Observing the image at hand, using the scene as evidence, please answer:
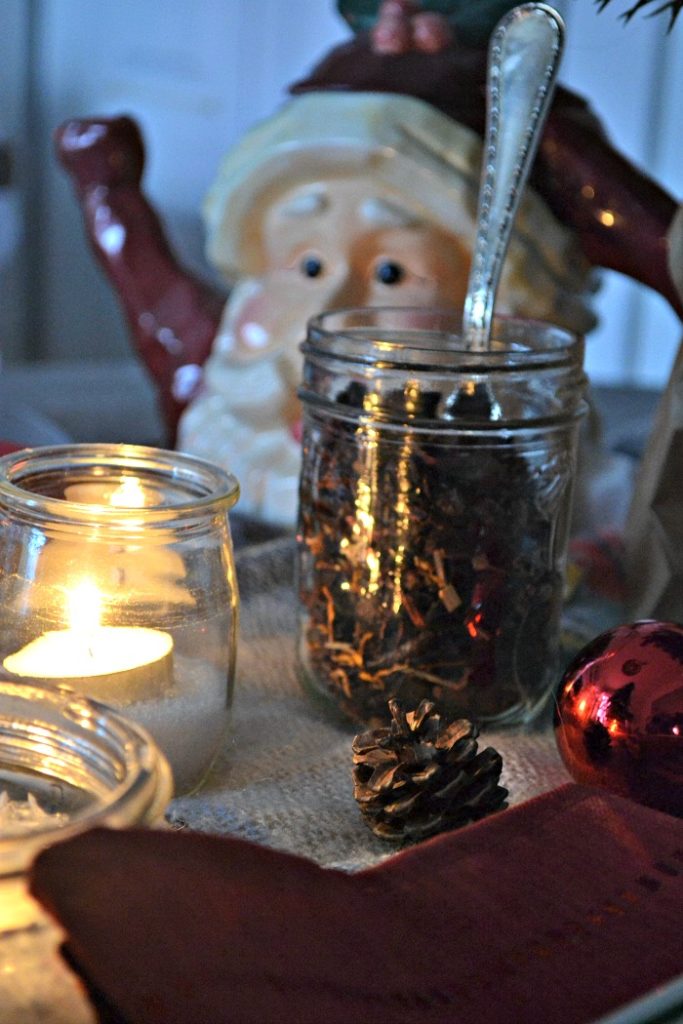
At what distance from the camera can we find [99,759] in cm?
28

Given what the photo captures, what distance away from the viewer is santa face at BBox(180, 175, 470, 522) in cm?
66

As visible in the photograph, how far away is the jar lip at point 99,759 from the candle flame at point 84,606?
98 millimetres

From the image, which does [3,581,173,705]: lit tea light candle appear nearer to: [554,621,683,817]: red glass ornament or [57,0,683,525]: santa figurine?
Answer: [554,621,683,817]: red glass ornament

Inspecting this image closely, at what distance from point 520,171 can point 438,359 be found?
8 cm

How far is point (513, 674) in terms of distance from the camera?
461mm

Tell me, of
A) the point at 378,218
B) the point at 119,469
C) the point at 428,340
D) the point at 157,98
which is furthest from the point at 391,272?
the point at 157,98

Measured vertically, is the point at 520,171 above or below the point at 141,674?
above

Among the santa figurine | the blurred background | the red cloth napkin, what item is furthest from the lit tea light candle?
the blurred background

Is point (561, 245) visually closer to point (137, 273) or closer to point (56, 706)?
point (137, 273)

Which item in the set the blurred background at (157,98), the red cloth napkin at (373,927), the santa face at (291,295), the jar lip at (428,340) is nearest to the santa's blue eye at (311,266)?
the santa face at (291,295)

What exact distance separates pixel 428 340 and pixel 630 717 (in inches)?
7.4

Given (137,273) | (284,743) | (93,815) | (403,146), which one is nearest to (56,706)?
(93,815)

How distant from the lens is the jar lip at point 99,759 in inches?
9.3

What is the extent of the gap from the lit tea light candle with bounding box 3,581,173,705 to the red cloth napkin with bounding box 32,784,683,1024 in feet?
0.37
